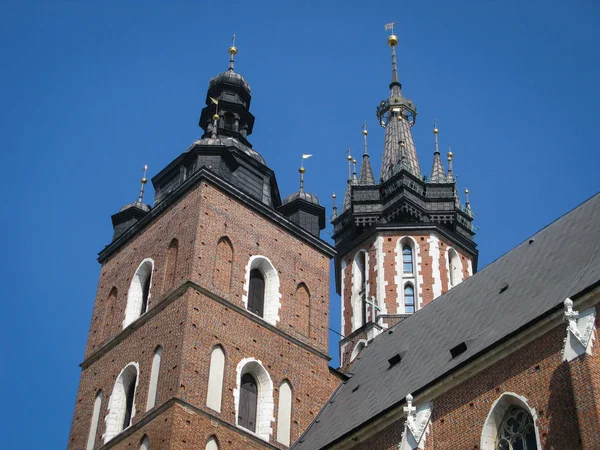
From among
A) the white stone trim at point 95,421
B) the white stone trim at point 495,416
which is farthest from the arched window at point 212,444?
the white stone trim at point 495,416

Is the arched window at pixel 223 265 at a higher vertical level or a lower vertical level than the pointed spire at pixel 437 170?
lower

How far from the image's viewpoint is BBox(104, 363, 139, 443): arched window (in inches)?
1085

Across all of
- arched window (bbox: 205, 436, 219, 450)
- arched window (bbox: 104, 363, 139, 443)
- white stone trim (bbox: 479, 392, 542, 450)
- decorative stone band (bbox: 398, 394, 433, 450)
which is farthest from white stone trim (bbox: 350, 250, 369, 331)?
white stone trim (bbox: 479, 392, 542, 450)

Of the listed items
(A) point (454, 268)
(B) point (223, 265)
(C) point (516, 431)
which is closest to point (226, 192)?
(B) point (223, 265)

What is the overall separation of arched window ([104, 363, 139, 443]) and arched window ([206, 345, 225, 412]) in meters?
2.24

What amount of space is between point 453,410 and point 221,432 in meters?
6.32

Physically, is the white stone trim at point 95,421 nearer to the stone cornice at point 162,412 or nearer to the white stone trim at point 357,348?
the stone cornice at point 162,412

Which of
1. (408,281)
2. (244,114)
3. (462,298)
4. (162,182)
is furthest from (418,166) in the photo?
(462,298)

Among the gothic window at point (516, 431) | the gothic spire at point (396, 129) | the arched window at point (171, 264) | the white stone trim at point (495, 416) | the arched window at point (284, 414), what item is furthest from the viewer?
the gothic spire at point (396, 129)

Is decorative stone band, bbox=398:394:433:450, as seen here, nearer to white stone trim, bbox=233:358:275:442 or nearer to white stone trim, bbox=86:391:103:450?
white stone trim, bbox=233:358:275:442

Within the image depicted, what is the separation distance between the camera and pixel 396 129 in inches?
1898

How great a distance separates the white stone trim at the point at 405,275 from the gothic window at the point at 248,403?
39.3ft

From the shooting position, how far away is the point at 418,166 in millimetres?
45969

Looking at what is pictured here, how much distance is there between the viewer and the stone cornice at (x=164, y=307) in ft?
91.0
